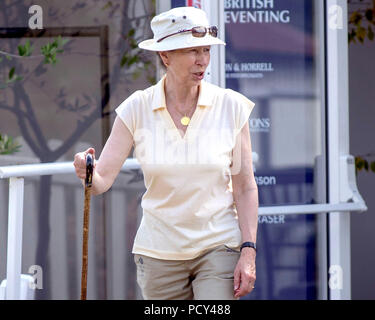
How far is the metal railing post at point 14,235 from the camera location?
4.16 metres

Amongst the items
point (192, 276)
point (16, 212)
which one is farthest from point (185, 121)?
point (16, 212)

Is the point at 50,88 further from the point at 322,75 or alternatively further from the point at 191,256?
the point at 191,256

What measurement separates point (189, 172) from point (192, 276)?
15.2 inches

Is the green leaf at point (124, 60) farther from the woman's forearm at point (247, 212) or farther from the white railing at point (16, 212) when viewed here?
the woman's forearm at point (247, 212)

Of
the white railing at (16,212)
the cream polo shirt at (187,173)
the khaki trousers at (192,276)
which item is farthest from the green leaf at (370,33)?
the khaki trousers at (192,276)

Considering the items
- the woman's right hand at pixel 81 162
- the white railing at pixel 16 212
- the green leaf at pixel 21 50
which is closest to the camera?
the woman's right hand at pixel 81 162

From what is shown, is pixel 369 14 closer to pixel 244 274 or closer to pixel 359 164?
pixel 359 164

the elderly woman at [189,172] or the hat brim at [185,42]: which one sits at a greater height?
the hat brim at [185,42]

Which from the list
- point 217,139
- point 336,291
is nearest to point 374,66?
point 336,291

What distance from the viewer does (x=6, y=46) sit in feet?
20.4

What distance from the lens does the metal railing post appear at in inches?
164

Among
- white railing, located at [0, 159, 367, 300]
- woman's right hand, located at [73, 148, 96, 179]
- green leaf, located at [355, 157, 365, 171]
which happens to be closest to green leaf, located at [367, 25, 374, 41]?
green leaf, located at [355, 157, 365, 171]

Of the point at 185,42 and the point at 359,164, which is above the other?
the point at 185,42

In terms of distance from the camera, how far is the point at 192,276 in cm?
348
